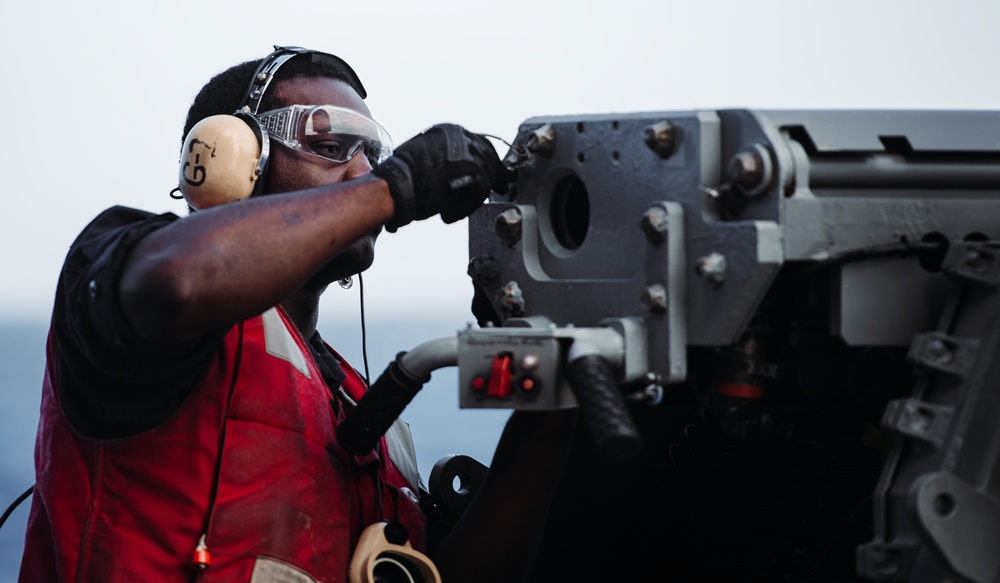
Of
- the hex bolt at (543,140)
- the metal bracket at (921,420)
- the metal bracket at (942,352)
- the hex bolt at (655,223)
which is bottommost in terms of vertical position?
the metal bracket at (921,420)

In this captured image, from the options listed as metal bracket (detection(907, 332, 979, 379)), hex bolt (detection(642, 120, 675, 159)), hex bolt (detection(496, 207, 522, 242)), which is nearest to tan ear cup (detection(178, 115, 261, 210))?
hex bolt (detection(496, 207, 522, 242))

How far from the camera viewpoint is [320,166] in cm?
196

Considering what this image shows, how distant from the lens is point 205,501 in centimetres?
168

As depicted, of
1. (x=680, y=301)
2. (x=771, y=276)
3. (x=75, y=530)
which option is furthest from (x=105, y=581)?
(x=771, y=276)

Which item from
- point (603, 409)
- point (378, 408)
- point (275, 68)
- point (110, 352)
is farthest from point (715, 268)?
point (275, 68)

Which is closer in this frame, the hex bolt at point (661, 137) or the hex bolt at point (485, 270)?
the hex bolt at point (661, 137)

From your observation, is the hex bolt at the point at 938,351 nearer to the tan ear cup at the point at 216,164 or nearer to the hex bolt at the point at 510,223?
the hex bolt at the point at 510,223

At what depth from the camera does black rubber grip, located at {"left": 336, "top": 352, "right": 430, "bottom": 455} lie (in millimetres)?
1549

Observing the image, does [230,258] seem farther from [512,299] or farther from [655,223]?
[655,223]

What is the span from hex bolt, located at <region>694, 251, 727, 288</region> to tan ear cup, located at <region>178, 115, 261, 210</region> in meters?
0.80

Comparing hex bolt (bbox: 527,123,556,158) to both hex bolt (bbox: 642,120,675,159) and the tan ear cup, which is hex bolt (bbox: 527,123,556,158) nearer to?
hex bolt (bbox: 642,120,675,159)

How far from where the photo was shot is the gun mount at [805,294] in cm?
125

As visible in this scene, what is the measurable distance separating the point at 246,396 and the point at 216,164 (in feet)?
1.16

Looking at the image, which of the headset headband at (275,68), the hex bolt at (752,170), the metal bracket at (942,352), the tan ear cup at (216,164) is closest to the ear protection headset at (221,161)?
the tan ear cup at (216,164)
